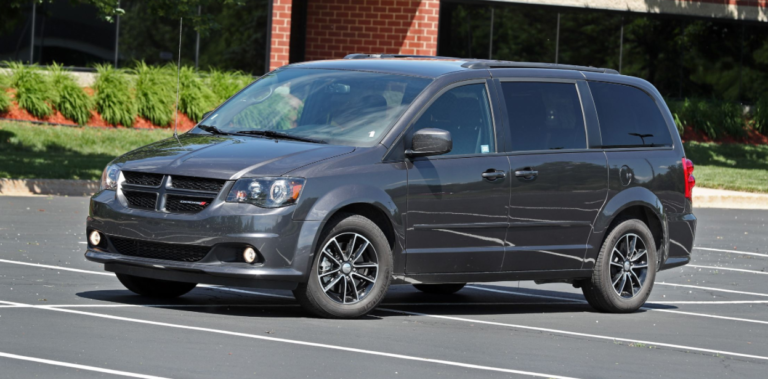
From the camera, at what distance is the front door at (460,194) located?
880cm

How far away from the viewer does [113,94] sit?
2470cm

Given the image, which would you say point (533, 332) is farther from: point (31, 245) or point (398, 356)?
point (31, 245)

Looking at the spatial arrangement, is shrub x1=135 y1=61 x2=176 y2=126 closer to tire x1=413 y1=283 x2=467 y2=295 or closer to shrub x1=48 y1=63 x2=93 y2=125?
shrub x1=48 y1=63 x2=93 y2=125

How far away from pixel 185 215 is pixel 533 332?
248cm

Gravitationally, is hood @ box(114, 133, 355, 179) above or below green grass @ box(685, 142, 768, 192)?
above

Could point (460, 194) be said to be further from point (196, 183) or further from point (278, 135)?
point (196, 183)

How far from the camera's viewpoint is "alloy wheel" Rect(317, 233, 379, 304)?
838 centimetres

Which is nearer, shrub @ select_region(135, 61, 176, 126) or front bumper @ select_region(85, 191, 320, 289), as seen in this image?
front bumper @ select_region(85, 191, 320, 289)

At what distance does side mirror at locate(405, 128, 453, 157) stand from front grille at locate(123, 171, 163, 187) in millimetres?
1704

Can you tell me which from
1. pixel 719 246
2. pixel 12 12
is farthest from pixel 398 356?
pixel 12 12

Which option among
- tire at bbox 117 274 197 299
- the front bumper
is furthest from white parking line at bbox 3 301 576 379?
tire at bbox 117 274 197 299

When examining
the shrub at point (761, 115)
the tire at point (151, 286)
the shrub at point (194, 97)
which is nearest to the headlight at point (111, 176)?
the tire at point (151, 286)

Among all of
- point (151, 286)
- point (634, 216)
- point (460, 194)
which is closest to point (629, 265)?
point (634, 216)

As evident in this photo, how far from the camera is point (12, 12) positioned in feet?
65.1
